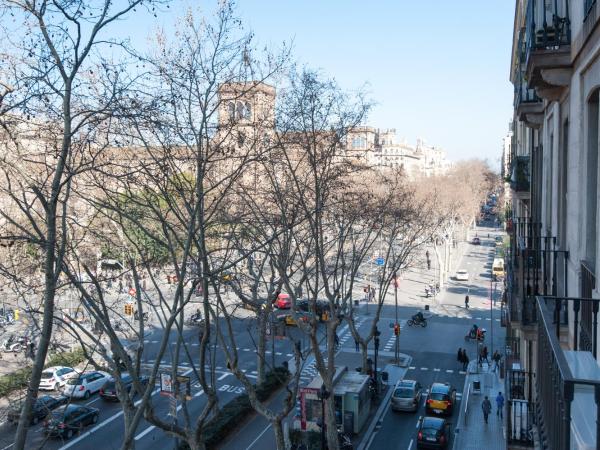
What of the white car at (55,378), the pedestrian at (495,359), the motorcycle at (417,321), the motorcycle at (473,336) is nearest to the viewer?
the white car at (55,378)

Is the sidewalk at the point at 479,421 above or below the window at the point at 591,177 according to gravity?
below

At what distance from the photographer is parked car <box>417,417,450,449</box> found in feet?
61.0

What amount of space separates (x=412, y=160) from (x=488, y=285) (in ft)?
297

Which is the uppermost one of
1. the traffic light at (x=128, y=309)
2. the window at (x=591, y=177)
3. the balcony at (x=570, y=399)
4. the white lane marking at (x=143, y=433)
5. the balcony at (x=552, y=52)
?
the balcony at (x=552, y=52)

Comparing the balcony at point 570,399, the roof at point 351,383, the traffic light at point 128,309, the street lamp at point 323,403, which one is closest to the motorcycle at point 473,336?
the roof at point 351,383

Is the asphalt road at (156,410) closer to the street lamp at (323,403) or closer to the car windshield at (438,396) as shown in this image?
the street lamp at (323,403)

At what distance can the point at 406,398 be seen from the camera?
74.4 feet

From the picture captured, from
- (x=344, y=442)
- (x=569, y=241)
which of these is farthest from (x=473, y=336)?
(x=569, y=241)

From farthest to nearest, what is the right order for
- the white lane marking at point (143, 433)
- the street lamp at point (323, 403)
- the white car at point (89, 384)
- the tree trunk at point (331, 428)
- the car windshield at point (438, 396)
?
the white car at point (89, 384) < the car windshield at point (438, 396) < the white lane marking at point (143, 433) < the tree trunk at point (331, 428) < the street lamp at point (323, 403)

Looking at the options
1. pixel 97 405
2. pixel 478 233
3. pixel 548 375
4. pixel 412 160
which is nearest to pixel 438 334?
pixel 97 405

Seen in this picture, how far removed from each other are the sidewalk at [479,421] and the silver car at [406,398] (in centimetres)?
169

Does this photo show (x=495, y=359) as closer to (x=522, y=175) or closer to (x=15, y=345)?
(x=522, y=175)

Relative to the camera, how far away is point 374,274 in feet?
169

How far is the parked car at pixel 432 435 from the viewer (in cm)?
1858
